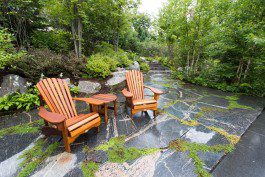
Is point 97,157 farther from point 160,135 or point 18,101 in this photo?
point 18,101

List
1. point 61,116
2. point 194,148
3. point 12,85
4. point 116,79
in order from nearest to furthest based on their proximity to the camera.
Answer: point 61,116, point 194,148, point 12,85, point 116,79

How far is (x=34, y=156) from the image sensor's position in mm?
1823

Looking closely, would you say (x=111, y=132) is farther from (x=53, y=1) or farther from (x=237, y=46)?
(x=237, y=46)

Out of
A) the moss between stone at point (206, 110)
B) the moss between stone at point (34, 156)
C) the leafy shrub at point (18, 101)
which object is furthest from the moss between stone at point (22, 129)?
the moss between stone at point (206, 110)

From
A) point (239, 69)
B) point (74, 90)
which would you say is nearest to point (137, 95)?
point (74, 90)

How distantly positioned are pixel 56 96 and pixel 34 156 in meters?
0.94

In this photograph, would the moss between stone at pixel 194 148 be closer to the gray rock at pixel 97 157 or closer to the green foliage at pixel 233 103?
the gray rock at pixel 97 157

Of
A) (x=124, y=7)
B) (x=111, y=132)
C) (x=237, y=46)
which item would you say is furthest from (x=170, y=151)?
(x=124, y=7)

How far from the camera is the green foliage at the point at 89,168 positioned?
1575 mm

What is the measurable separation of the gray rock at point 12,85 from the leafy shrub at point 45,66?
0.71 feet

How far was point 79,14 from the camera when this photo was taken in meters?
4.32

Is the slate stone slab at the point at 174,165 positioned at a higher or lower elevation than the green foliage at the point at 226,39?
lower

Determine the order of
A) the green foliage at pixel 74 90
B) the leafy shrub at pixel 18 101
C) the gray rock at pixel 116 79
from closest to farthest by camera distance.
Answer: the leafy shrub at pixel 18 101 < the green foliage at pixel 74 90 < the gray rock at pixel 116 79

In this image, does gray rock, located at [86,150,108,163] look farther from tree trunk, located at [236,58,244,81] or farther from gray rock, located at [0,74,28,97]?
tree trunk, located at [236,58,244,81]
